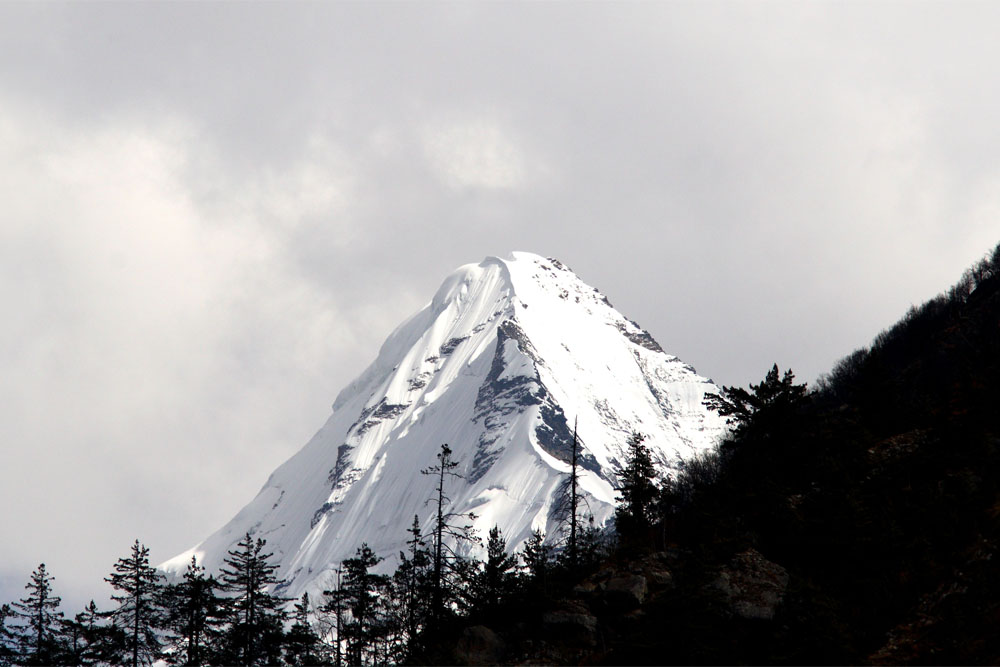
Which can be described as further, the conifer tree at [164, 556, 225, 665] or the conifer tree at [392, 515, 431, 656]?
the conifer tree at [164, 556, 225, 665]

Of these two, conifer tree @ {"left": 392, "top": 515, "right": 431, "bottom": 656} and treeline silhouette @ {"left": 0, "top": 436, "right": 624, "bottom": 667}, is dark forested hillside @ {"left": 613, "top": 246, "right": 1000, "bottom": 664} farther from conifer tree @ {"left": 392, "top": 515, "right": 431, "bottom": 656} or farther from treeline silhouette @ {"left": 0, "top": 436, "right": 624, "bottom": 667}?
conifer tree @ {"left": 392, "top": 515, "right": 431, "bottom": 656}

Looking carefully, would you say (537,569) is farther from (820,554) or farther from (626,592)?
(820,554)

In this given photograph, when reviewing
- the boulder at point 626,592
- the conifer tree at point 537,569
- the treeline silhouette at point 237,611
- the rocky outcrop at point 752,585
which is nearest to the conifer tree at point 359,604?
the treeline silhouette at point 237,611

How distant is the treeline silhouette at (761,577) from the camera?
27703mm

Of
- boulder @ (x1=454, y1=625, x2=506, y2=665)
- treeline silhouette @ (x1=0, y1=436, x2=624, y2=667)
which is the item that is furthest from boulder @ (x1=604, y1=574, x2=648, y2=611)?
treeline silhouette @ (x1=0, y1=436, x2=624, y2=667)

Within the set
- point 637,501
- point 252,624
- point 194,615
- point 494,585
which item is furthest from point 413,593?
point 494,585

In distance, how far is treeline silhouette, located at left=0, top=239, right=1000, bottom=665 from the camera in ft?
90.9

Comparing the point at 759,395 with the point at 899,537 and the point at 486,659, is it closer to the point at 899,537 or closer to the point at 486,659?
the point at 899,537

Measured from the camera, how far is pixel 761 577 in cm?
3419

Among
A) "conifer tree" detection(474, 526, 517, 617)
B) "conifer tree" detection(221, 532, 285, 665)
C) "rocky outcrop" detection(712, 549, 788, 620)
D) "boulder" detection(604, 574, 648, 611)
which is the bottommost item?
"rocky outcrop" detection(712, 549, 788, 620)

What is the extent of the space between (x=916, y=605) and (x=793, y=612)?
4.01 meters

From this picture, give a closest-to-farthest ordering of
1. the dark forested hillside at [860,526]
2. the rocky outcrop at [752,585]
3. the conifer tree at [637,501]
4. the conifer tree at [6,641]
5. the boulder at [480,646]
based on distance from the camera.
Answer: the dark forested hillside at [860,526] < the rocky outcrop at [752,585] < the boulder at [480,646] < the conifer tree at [637,501] < the conifer tree at [6,641]

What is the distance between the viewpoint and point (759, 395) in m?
45.6

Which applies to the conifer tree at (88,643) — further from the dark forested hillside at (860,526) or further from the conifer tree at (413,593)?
the dark forested hillside at (860,526)
